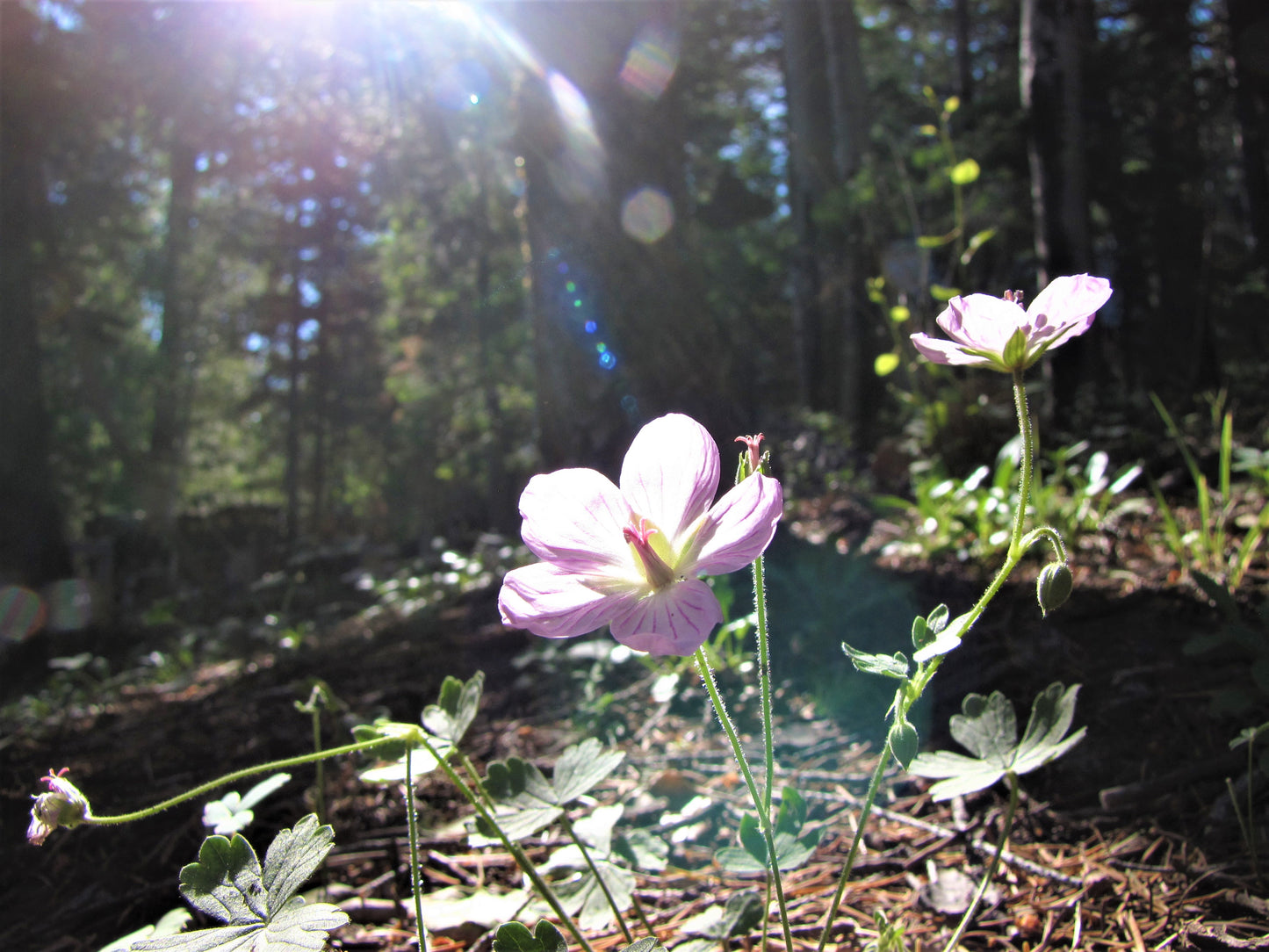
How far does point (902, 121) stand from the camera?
15.6m

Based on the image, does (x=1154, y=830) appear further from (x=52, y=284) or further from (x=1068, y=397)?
(x=52, y=284)

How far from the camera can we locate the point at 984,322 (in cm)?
89

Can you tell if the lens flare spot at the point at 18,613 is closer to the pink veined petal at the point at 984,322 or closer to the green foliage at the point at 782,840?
the green foliage at the point at 782,840

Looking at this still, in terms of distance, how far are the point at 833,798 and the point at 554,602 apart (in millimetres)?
1155

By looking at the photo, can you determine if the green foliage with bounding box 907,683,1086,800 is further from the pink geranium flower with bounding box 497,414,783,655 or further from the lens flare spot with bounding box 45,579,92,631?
the lens flare spot with bounding box 45,579,92,631

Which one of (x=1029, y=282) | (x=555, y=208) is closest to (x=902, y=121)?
(x=1029, y=282)

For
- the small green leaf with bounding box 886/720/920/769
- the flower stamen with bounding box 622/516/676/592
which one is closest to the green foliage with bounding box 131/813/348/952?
the flower stamen with bounding box 622/516/676/592

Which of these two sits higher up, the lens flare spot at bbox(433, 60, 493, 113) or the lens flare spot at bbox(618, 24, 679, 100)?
the lens flare spot at bbox(433, 60, 493, 113)

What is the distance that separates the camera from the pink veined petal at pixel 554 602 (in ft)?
2.75

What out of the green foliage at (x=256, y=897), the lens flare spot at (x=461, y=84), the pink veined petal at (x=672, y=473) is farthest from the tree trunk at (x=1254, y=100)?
the green foliage at (x=256, y=897)

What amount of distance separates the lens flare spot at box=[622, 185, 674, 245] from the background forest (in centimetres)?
2

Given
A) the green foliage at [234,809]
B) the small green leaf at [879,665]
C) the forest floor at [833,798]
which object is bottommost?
the forest floor at [833,798]

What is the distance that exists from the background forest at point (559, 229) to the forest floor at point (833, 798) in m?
1.39

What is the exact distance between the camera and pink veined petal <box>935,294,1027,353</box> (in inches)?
34.6
